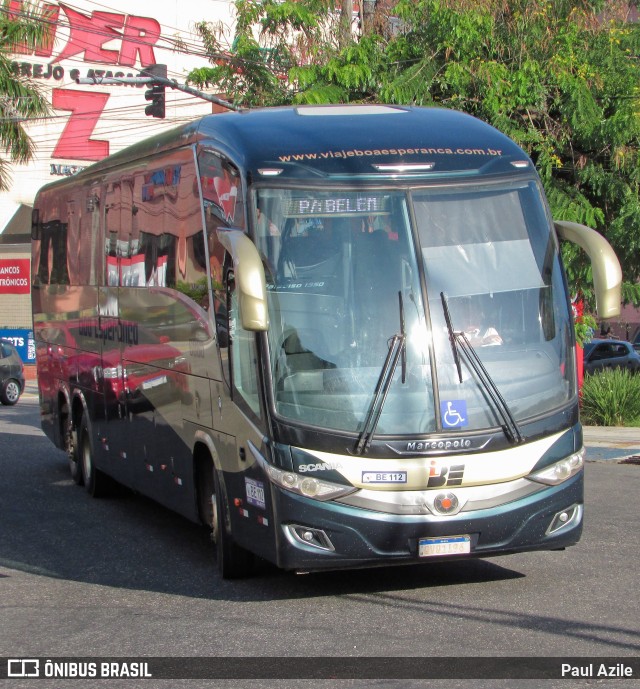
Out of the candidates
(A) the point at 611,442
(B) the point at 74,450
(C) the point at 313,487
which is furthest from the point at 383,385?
Answer: (A) the point at 611,442

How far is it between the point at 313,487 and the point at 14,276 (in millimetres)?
36128

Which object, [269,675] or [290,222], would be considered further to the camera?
[290,222]

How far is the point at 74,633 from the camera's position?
7613 millimetres

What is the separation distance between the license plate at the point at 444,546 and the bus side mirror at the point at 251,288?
1.79 m

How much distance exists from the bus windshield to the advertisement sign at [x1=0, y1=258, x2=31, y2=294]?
34.9 metres

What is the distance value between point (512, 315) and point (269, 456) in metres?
1.97

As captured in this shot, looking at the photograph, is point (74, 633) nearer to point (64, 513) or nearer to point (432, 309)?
point (432, 309)

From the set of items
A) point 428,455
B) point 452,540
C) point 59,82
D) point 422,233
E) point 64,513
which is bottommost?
point 64,513

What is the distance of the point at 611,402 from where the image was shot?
2244 centimetres

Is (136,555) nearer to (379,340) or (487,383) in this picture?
(379,340)

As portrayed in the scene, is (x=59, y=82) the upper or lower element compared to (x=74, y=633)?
upper

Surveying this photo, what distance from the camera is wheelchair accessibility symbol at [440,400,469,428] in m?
7.98

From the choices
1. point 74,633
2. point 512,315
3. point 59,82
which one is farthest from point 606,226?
point 59,82

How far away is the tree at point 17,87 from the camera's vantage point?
30922mm
